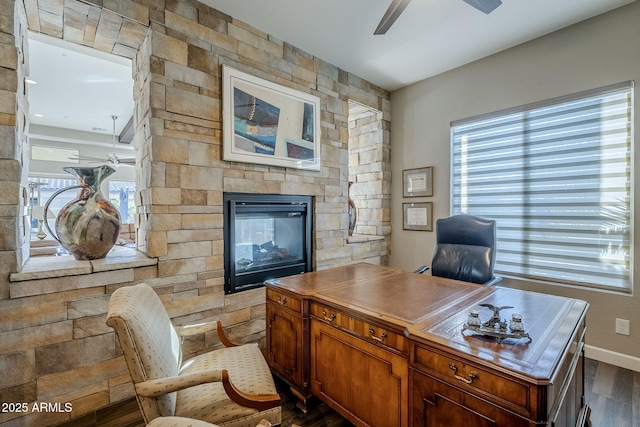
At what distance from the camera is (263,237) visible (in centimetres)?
288

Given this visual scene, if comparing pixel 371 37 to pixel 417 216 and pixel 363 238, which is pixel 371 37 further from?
pixel 363 238

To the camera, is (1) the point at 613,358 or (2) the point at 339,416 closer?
(2) the point at 339,416

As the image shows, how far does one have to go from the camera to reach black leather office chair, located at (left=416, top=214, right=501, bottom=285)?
96.9 inches

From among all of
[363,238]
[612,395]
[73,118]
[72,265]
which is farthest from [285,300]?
[73,118]

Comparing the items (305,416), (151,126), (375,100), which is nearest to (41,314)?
(151,126)

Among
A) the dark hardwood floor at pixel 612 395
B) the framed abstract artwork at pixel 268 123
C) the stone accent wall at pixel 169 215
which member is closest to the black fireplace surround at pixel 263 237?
the stone accent wall at pixel 169 215

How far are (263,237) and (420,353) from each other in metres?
1.96

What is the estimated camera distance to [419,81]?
3812 millimetres

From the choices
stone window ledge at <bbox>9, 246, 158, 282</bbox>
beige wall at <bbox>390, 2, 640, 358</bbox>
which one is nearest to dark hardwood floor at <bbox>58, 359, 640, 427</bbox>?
beige wall at <bbox>390, 2, 640, 358</bbox>

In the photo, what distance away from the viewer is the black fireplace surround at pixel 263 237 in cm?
257

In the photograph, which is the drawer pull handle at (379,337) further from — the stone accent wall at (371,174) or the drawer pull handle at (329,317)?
the stone accent wall at (371,174)

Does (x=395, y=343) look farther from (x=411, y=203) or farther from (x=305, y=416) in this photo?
(x=411, y=203)

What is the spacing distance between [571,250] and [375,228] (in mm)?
2111

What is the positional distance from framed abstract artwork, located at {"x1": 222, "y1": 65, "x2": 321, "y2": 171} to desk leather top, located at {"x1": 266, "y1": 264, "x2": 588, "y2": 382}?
4.09 ft
